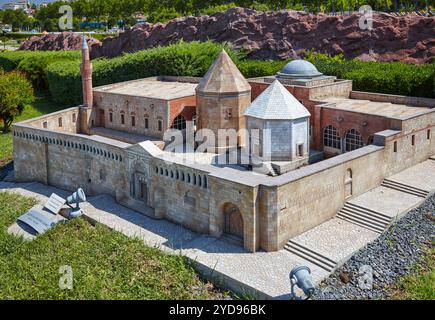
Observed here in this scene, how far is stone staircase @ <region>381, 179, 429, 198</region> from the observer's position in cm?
2422

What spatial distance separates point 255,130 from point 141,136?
1038 cm

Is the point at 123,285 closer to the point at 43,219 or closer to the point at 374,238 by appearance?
the point at 43,219

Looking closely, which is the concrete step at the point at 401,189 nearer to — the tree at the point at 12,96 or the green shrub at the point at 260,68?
the green shrub at the point at 260,68

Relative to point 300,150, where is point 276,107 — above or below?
above

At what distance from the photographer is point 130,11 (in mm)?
91062

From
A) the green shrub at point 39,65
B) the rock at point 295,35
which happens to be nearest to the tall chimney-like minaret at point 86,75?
the rock at point 295,35

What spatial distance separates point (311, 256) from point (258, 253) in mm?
2060

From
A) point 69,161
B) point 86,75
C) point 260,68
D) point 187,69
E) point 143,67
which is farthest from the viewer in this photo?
point 143,67

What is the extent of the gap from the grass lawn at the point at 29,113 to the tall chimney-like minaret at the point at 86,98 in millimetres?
5824

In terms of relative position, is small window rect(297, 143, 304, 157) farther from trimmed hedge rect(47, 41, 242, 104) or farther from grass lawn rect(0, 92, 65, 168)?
grass lawn rect(0, 92, 65, 168)

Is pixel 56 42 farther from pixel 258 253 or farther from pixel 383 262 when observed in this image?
pixel 383 262

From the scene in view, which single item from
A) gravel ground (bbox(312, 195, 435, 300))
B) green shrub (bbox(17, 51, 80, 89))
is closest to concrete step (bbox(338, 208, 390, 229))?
gravel ground (bbox(312, 195, 435, 300))

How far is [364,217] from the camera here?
22.7 m

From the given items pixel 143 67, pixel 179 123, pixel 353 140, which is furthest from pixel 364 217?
pixel 143 67
